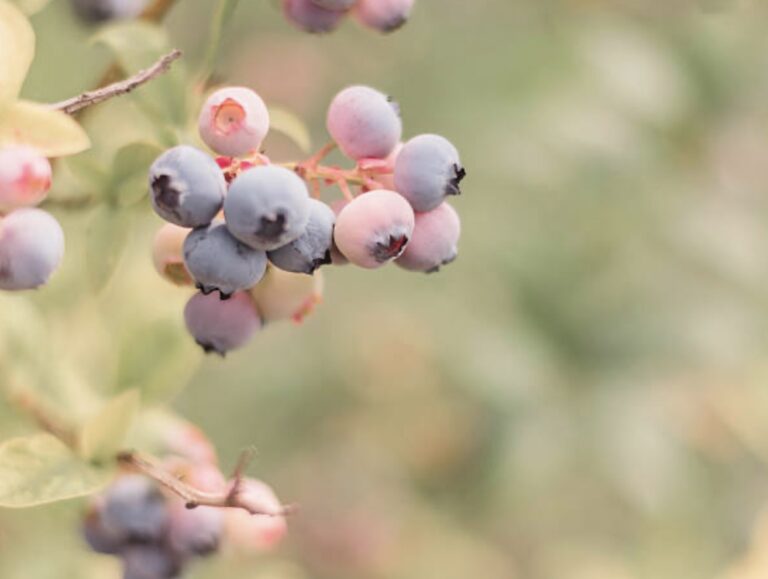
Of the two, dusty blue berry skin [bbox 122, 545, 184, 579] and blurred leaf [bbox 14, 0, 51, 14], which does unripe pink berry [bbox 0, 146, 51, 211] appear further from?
dusty blue berry skin [bbox 122, 545, 184, 579]

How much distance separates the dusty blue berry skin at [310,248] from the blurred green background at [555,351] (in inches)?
30.2

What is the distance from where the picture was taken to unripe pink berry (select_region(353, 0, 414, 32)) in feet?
3.01

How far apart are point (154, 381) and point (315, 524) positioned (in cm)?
160

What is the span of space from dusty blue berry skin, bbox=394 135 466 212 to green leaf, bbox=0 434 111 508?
0.30 metres

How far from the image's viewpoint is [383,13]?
0.92 m

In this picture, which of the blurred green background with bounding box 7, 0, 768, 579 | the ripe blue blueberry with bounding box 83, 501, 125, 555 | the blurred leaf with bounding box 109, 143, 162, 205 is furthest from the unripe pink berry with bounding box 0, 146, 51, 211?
the blurred green background with bounding box 7, 0, 768, 579

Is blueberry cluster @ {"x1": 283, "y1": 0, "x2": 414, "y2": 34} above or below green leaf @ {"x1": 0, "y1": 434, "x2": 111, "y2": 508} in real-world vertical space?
above

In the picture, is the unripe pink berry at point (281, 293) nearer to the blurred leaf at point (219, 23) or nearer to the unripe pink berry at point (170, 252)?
the unripe pink berry at point (170, 252)

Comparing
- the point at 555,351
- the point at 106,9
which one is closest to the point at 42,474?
the point at 106,9

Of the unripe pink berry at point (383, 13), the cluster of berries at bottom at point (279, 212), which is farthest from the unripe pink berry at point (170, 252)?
the unripe pink berry at point (383, 13)

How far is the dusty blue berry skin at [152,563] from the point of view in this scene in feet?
3.31

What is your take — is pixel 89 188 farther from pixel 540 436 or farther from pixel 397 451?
pixel 397 451

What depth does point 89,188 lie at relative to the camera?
3.25ft

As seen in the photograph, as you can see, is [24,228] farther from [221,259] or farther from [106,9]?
[106,9]
